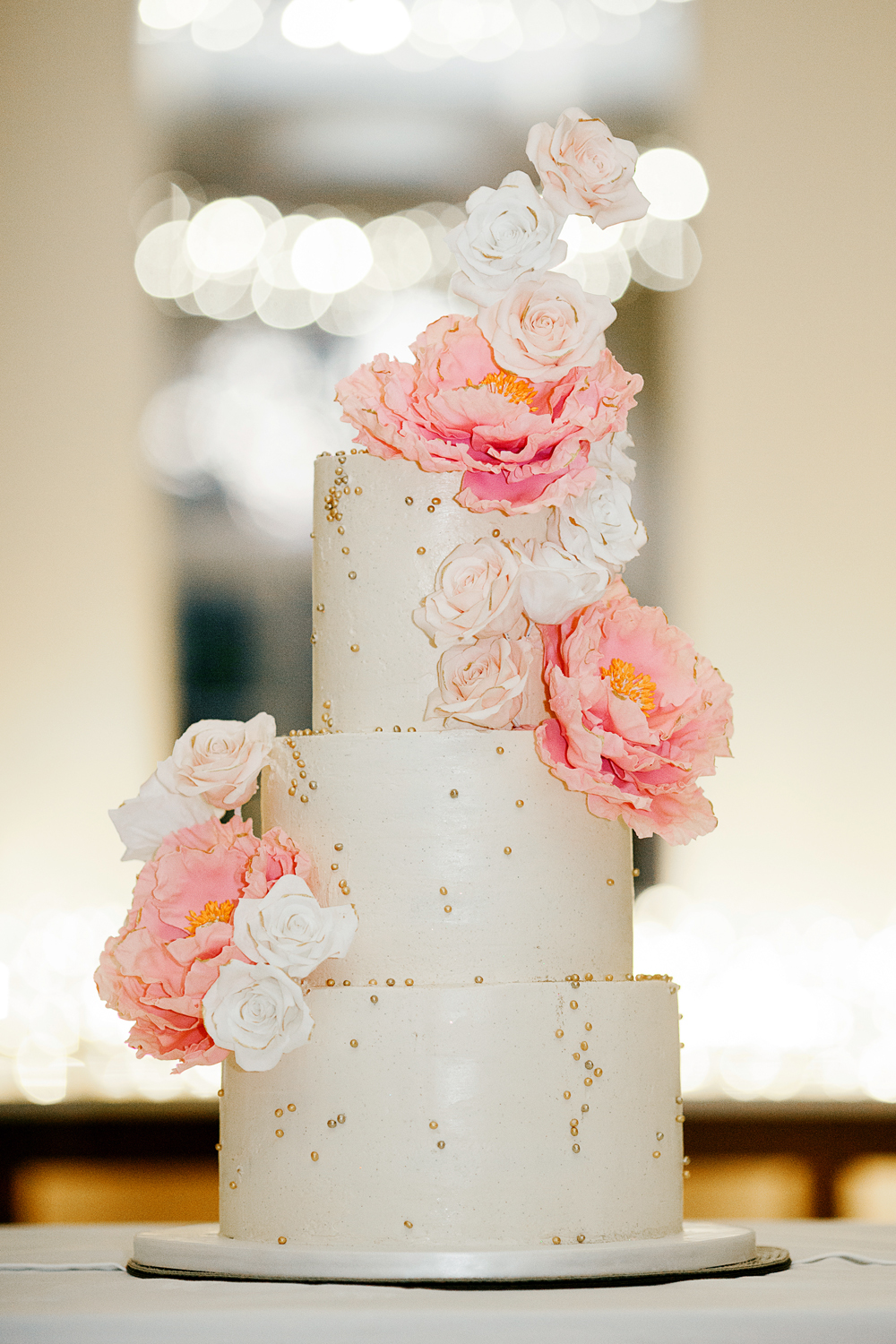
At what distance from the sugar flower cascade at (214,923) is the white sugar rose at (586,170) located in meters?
0.61

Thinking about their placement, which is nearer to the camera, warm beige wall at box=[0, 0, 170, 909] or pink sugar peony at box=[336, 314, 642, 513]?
pink sugar peony at box=[336, 314, 642, 513]

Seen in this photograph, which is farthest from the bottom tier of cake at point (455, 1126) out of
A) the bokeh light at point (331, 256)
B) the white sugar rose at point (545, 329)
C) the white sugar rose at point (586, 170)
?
the bokeh light at point (331, 256)

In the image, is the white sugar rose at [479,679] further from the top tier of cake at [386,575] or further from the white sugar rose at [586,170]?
the white sugar rose at [586,170]

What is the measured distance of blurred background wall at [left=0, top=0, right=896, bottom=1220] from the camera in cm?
388

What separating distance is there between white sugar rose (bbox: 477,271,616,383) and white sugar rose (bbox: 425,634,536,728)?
268 millimetres

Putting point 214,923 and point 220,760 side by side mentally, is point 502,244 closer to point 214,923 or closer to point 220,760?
point 220,760

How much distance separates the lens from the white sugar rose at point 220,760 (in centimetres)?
163

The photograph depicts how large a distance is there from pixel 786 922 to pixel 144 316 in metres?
2.24

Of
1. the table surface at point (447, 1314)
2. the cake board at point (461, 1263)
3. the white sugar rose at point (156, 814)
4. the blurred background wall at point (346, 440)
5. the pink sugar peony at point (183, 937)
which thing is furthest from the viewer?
the blurred background wall at point (346, 440)

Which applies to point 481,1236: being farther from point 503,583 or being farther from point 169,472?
point 169,472

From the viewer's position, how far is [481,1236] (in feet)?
4.94

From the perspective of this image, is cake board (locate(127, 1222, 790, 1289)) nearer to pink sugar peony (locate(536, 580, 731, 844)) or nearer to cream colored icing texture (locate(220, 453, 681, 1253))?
cream colored icing texture (locate(220, 453, 681, 1253))

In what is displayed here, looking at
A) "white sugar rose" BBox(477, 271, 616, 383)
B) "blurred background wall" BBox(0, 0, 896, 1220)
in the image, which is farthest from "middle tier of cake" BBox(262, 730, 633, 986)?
"blurred background wall" BBox(0, 0, 896, 1220)

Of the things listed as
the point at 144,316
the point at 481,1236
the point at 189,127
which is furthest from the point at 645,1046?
the point at 189,127
